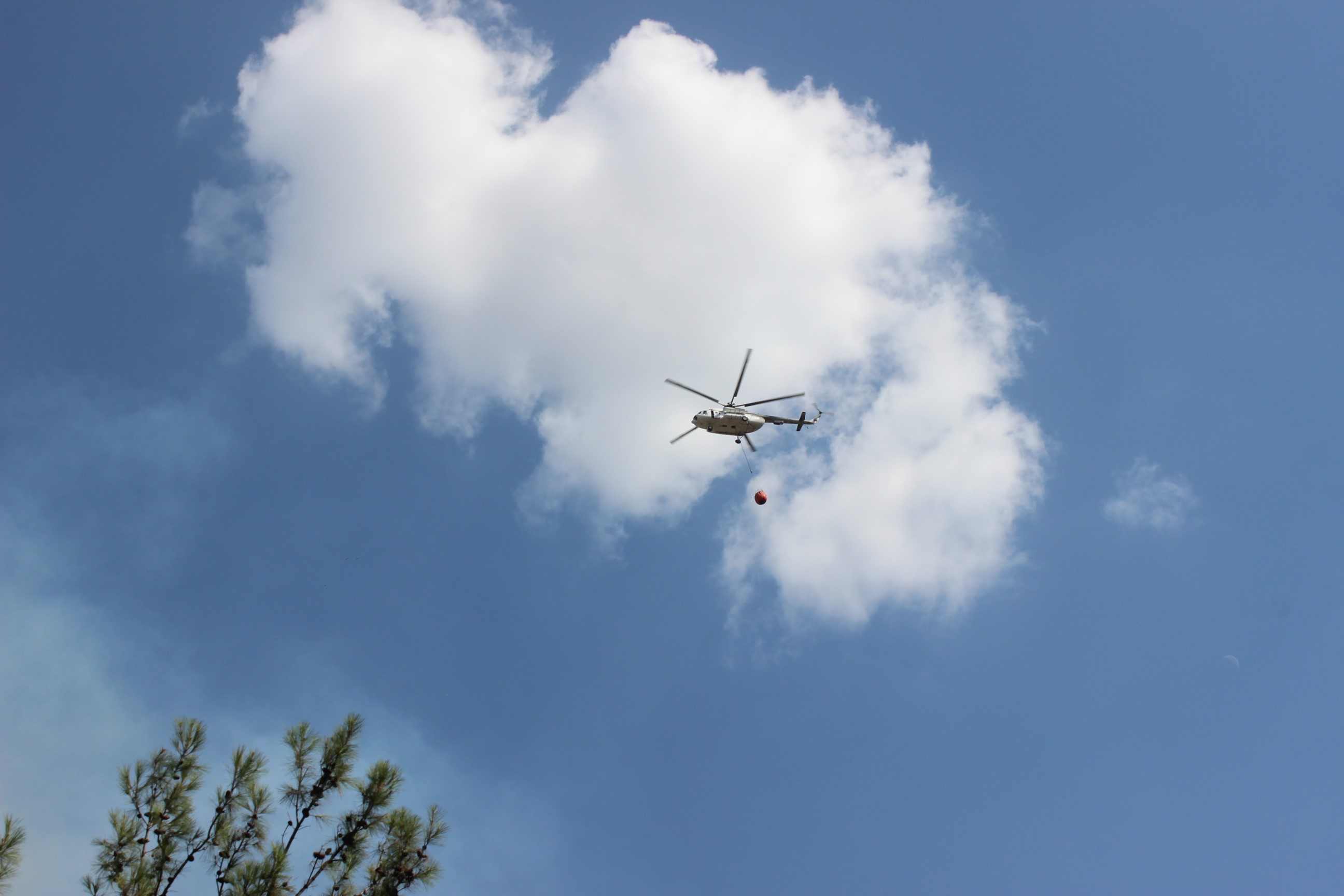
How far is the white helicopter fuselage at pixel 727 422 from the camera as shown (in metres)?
45.6

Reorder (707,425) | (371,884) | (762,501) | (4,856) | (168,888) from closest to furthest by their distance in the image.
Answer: (4,856) < (168,888) < (371,884) < (762,501) < (707,425)

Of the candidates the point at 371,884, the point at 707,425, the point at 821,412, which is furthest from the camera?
the point at 821,412

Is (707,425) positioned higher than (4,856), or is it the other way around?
(707,425)

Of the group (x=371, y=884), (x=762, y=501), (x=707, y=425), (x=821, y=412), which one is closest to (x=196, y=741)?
(x=371, y=884)

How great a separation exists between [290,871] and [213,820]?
8.19 feet

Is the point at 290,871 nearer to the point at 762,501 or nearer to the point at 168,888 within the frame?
the point at 168,888

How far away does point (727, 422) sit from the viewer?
45.8m

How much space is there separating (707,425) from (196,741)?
29.3m

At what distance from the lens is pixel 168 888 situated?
20.1 metres

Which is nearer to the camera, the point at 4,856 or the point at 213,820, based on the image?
the point at 4,856

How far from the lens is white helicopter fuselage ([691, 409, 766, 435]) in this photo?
45.6 m

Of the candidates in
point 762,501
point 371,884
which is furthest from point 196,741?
point 762,501

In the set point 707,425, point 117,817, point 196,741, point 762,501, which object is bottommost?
point 117,817

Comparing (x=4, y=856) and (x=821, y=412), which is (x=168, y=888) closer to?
(x=4, y=856)
